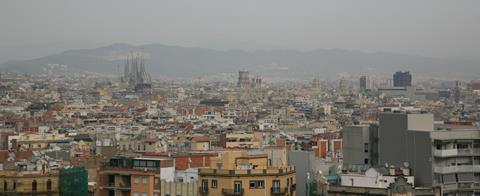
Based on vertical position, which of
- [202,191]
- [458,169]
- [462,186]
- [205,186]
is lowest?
[202,191]

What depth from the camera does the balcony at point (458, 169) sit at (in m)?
21.0

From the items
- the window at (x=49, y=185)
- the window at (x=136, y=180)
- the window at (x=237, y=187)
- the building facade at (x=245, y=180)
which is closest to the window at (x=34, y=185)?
the window at (x=49, y=185)

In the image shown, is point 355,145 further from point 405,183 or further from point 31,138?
point 31,138

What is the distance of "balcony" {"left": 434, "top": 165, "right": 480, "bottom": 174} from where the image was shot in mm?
21047

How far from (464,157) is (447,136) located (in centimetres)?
65

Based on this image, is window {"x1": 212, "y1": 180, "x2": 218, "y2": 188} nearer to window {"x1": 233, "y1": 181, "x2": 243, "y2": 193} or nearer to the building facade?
the building facade

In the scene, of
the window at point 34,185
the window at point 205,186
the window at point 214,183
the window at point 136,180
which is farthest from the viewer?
the window at point 34,185

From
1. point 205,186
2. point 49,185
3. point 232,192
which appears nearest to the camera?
point 232,192

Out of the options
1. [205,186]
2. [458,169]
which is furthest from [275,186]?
[458,169]

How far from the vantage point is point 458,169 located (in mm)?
21344

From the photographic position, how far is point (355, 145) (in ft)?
77.7

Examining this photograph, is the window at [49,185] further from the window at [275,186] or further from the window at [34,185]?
the window at [275,186]

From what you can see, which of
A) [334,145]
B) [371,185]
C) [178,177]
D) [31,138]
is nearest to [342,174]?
[371,185]

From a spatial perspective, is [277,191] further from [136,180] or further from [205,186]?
[136,180]
